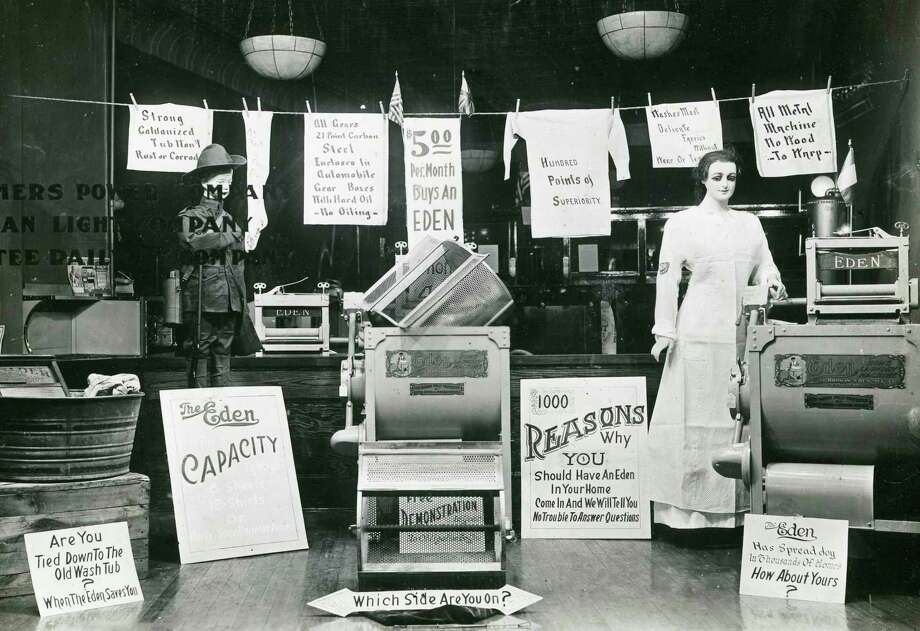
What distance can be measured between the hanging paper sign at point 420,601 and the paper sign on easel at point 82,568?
81 centimetres

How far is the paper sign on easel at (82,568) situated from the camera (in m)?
3.66

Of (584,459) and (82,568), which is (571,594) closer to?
(584,459)

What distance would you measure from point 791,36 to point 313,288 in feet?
16.2

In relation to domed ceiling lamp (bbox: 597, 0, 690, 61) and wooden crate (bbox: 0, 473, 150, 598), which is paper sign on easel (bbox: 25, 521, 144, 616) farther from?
domed ceiling lamp (bbox: 597, 0, 690, 61)

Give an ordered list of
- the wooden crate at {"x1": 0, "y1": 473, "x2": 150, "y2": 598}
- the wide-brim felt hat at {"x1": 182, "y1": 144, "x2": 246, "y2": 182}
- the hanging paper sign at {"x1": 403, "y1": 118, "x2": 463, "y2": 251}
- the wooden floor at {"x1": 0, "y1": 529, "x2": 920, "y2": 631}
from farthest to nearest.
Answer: the hanging paper sign at {"x1": 403, "y1": 118, "x2": 463, "y2": 251}
the wide-brim felt hat at {"x1": 182, "y1": 144, "x2": 246, "y2": 182}
the wooden crate at {"x1": 0, "y1": 473, "x2": 150, "y2": 598}
the wooden floor at {"x1": 0, "y1": 529, "x2": 920, "y2": 631}

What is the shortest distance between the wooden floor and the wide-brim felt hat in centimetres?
213

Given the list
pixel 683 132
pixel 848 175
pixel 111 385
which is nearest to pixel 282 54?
pixel 683 132

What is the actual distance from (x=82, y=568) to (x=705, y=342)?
315 cm

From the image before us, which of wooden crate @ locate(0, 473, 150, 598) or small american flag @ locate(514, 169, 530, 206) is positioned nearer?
wooden crate @ locate(0, 473, 150, 598)

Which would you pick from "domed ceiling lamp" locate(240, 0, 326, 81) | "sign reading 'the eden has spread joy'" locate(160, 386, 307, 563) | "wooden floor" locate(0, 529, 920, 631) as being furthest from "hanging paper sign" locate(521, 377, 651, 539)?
"domed ceiling lamp" locate(240, 0, 326, 81)

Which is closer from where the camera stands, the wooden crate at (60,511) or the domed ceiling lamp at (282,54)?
the wooden crate at (60,511)

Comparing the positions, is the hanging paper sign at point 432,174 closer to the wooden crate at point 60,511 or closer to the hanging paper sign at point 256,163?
the hanging paper sign at point 256,163

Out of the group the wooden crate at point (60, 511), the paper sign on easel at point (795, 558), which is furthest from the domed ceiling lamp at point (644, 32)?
the wooden crate at point (60, 511)

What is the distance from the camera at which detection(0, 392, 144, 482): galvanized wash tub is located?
4102 mm
